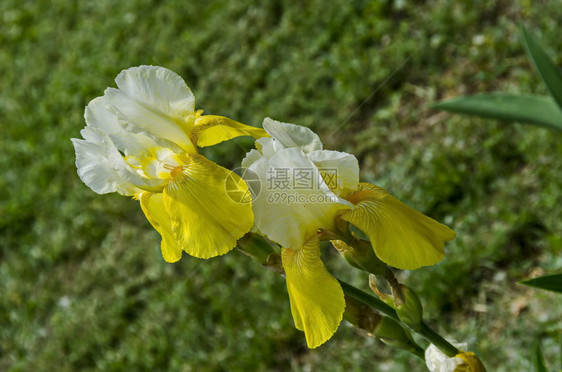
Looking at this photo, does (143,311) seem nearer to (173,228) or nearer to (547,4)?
(173,228)

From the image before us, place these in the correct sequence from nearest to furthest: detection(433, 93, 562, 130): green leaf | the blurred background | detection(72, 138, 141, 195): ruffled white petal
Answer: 1. detection(72, 138, 141, 195): ruffled white petal
2. detection(433, 93, 562, 130): green leaf
3. the blurred background

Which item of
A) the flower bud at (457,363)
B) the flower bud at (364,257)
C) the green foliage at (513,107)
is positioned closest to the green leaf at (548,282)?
the flower bud at (457,363)

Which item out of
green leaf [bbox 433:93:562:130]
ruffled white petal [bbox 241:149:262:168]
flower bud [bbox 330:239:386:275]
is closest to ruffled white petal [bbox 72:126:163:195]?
ruffled white petal [bbox 241:149:262:168]

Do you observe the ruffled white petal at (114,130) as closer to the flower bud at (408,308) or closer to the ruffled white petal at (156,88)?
the ruffled white petal at (156,88)

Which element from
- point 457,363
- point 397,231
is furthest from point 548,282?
point 397,231

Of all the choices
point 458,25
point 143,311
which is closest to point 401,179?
point 458,25

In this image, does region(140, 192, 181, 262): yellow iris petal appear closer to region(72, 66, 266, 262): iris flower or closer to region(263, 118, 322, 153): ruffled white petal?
region(72, 66, 266, 262): iris flower
